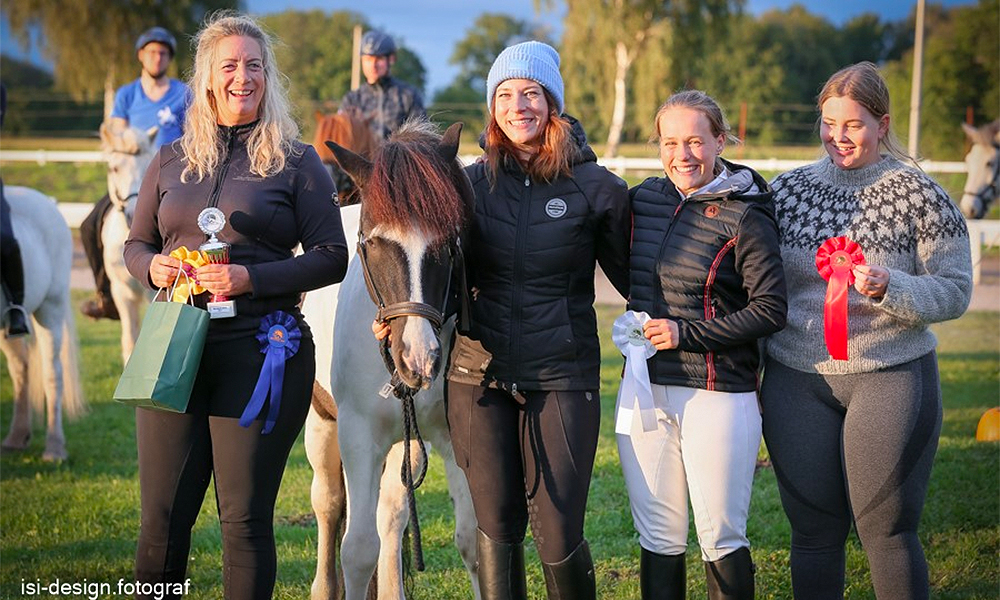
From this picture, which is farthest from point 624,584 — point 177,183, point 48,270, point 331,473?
point 48,270

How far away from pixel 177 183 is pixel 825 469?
85.3 inches

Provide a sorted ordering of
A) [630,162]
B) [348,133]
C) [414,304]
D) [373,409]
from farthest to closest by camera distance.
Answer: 1. [630,162]
2. [348,133]
3. [373,409]
4. [414,304]

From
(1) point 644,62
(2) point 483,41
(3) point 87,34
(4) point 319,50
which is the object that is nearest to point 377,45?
(1) point 644,62

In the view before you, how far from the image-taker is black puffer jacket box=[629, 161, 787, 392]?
9.10 ft

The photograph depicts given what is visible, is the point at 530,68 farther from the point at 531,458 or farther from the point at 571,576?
the point at 571,576

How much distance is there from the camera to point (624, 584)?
14.1 ft

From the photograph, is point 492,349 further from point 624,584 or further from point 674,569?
point 624,584

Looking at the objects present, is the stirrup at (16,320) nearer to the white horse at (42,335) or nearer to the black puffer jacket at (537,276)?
the white horse at (42,335)

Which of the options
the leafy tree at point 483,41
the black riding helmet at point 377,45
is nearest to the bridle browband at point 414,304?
the black riding helmet at point 377,45

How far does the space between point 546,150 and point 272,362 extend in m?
1.03

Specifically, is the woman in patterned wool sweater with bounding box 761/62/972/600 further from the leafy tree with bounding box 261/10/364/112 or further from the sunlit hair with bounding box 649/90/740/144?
the leafy tree with bounding box 261/10/364/112

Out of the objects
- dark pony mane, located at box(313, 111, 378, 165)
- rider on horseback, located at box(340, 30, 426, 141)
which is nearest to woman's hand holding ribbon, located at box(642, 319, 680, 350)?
dark pony mane, located at box(313, 111, 378, 165)

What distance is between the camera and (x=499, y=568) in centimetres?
288

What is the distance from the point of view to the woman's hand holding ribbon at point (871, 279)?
2725mm
